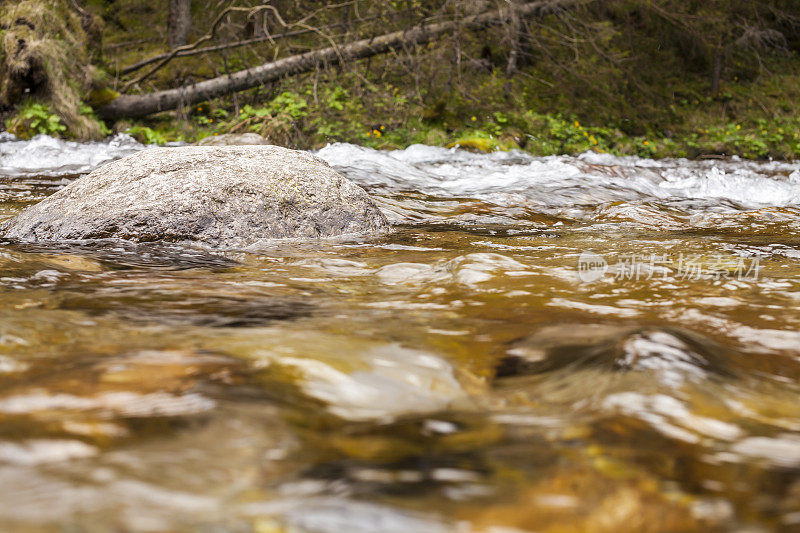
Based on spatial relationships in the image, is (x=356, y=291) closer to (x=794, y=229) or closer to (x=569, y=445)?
(x=569, y=445)

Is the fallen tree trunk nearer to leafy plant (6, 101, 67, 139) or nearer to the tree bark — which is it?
leafy plant (6, 101, 67, 139)

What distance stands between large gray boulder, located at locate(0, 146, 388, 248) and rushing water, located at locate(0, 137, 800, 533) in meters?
0.60

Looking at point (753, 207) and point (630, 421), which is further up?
point (630, 421)

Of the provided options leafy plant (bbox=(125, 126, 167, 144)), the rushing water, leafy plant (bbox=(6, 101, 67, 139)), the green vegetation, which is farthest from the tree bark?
the rushing water

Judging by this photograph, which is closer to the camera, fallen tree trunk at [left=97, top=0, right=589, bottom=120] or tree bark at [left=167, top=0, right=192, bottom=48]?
fallen tree trunk at [left=97, top=0, right=589, bottom=120]

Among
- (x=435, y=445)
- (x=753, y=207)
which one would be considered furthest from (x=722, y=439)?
(x=753, y=207)

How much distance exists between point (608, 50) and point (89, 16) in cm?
1201

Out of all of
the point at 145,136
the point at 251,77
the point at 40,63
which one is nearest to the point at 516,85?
the point at 251,77

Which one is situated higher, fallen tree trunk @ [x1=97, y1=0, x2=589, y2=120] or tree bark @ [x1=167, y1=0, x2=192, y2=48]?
tree bark @ [x1=167, y1=0, x2=192, y2=48]

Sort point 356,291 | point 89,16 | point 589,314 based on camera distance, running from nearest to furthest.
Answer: point 589,314 → point 356,291 → point 89,16

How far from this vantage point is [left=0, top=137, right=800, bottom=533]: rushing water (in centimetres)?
112

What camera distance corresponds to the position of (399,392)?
1701 millimetres

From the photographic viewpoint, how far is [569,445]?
4.51ft

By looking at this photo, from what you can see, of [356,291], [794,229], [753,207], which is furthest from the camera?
[753,207]
